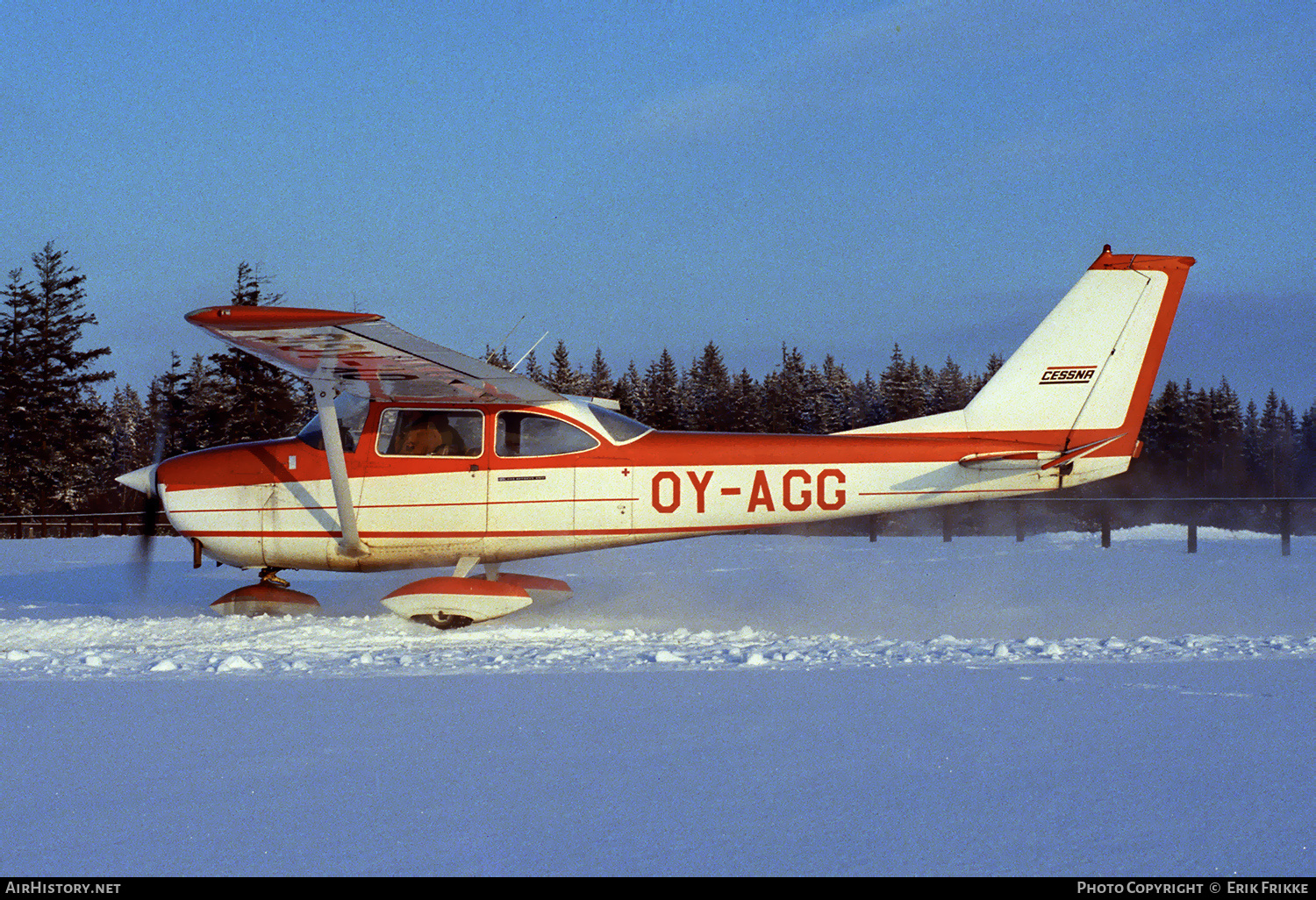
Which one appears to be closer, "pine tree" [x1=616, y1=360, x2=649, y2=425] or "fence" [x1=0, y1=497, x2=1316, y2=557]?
"fence" [x1=0, y1=497, x2=1316, y2=557]

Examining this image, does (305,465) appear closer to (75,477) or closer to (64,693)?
(64,693)

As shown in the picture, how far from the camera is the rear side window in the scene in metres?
8.38

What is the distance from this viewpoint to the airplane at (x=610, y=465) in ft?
26.9

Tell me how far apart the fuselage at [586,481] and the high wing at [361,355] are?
0.23 meters

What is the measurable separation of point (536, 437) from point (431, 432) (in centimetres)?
96

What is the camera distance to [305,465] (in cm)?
855

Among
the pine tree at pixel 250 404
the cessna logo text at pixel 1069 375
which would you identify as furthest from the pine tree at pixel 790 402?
the cessna logo text at pixel 1069 375

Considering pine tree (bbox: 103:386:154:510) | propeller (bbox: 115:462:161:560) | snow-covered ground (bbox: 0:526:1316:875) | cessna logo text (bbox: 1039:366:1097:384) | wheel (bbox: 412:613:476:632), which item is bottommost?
wheel (bbox: 412:613:476:632)

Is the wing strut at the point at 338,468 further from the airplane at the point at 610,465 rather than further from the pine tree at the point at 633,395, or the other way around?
the pine tree at the point at 633,395

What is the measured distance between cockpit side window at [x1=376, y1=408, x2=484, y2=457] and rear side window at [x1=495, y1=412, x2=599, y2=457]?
20 cm

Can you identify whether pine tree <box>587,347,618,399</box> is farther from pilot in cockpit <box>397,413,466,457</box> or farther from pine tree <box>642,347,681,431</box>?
pilot in cockpit <box>397,413,466,457</box>

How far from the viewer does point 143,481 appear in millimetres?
8898

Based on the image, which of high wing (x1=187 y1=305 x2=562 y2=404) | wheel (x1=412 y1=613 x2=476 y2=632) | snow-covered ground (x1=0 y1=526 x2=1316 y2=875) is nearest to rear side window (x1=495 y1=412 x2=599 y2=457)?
high wing (x1=187 y1=305 x2=562 y2=404)
